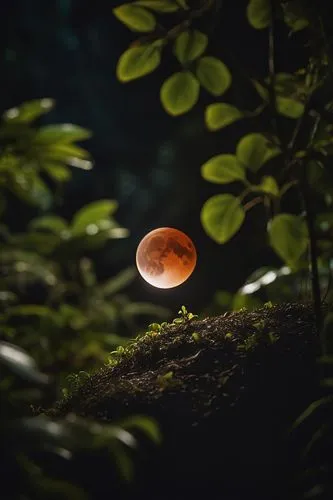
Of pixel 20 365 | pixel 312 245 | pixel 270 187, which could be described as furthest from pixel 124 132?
pixel 20 365

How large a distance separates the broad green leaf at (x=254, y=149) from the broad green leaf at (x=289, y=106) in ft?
0.34

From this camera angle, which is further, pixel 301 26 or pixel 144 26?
pixel 301 26

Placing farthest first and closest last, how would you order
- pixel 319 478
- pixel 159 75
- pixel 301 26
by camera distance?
pixel 159 75
pixel 301 26
pixel 319 478

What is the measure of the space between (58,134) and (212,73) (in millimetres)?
316

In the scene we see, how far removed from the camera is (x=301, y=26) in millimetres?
1175

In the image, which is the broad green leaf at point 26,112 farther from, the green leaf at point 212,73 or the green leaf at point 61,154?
the green leaf at point 212,73

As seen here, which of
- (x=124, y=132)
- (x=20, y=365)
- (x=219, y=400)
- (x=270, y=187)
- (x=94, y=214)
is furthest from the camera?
(x=124, y=132)

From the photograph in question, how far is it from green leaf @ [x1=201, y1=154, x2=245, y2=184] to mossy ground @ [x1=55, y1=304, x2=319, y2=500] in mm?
320

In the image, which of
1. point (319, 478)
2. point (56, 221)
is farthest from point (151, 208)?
point (319, 478)

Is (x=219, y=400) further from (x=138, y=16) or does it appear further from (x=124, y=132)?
(x=124, y=132)

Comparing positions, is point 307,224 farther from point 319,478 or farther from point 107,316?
point 107,316

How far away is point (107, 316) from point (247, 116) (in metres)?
1.14

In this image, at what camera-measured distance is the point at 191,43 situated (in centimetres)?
109

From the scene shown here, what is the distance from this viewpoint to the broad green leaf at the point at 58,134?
106 cm
